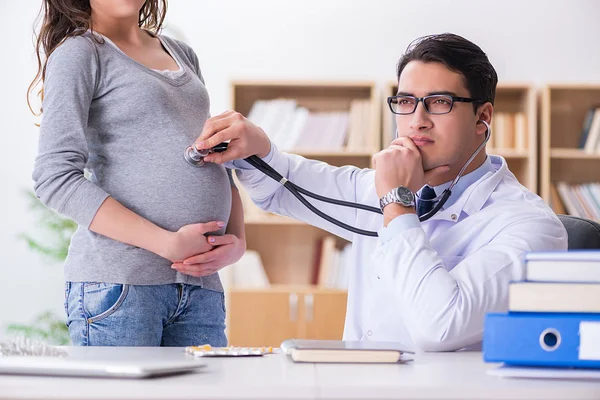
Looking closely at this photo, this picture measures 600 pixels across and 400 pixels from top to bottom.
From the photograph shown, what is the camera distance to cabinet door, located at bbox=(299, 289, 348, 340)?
418 cm

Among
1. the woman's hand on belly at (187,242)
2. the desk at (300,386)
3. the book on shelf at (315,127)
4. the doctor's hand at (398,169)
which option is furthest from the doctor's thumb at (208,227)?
the book on shelf at (315,127)

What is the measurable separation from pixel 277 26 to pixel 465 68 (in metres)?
3.19

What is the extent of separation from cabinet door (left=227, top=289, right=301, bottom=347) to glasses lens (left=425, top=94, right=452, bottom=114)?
8.76ft

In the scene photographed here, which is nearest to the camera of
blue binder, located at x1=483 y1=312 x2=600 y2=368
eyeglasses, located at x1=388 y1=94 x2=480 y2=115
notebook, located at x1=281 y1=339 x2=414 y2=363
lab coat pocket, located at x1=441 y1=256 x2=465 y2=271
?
blue binder, located at x1=483 y1=312 x2=600 y2=368

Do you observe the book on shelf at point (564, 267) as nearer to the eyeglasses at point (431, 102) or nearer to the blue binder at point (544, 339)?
the blue binder at point (544, 339)

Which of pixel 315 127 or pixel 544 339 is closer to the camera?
pixel 544 339

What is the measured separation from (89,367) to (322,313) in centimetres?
339

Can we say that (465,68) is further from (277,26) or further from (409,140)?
(277,26)

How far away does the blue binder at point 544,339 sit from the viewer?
3.05 feet

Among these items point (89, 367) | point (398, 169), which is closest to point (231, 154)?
point (398, 169)

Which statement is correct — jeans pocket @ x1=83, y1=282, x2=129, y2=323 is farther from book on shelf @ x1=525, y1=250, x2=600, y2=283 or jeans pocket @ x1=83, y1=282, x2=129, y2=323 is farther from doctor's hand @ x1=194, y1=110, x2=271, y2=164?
book on shelf @ x1=525, y1=250, x2=600, y2=283

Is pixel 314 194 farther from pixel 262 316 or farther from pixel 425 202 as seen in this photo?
pixel 262 316

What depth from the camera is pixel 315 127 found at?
4.41 metres

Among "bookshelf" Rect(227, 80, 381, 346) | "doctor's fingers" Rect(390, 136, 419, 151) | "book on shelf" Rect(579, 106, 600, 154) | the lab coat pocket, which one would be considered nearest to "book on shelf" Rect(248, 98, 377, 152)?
"bookshelf" Rect(227, 80, 381, 346)
